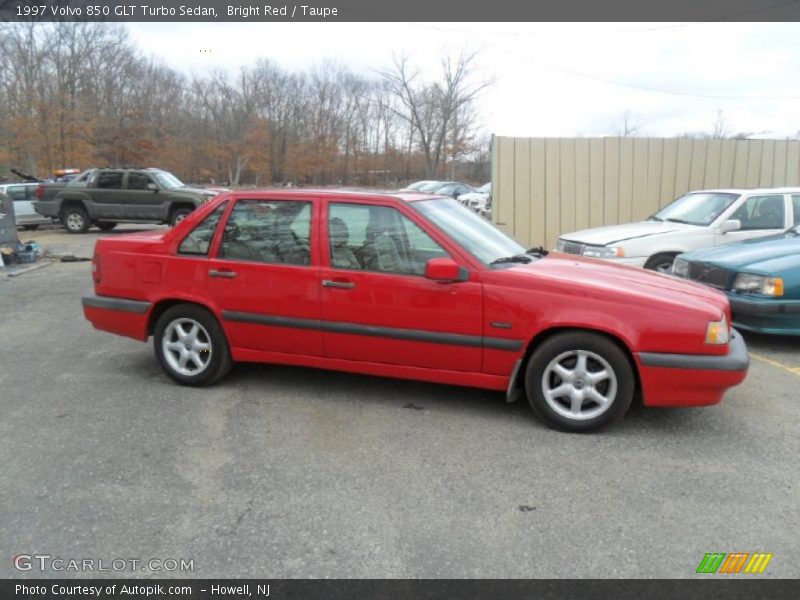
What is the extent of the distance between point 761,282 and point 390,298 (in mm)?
3786

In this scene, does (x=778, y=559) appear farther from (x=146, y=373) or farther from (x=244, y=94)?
(x=244, y=94)

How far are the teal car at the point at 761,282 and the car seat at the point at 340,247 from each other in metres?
3.84

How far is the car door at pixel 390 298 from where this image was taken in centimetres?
389

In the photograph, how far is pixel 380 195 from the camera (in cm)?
→ 432

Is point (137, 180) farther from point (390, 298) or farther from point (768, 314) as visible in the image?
point (768, 314)

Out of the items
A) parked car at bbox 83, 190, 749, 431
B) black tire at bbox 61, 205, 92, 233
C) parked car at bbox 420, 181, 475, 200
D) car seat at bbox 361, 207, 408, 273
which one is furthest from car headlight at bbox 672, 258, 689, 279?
parked car at bbox 420, 181, 475, 200

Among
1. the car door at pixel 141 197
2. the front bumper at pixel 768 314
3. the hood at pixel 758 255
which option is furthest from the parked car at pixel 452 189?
the front bumper at pixel 768 314

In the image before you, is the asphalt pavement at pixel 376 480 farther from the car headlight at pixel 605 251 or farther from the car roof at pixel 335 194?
the car headlight at pixel 605 251

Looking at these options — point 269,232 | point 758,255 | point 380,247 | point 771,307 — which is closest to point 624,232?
point 758,255

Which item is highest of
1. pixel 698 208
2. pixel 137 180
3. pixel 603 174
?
pixel 137 180

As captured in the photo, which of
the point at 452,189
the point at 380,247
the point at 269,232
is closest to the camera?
the point at 380,247

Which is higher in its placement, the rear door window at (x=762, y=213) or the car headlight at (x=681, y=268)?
the rear door window at (x=762, y=213)

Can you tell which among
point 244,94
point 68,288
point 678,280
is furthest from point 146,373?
point 244,94

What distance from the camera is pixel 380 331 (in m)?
4.06
